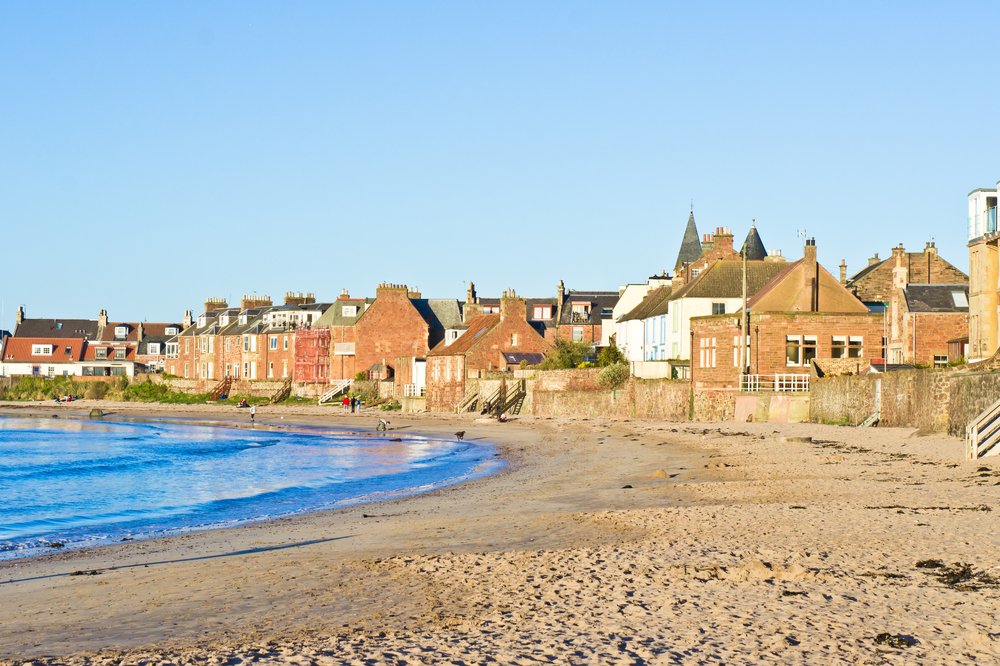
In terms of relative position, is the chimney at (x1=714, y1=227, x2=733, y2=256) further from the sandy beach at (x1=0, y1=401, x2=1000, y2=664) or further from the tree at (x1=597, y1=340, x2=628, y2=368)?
the sandy beach at (x1=0, y1=401, x2=1000, y2=664)

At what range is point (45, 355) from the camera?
125 meters

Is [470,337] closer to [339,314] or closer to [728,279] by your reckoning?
[339,314]

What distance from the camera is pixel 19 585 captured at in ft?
44.9

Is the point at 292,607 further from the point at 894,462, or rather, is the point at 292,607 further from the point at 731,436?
the point at 731,436

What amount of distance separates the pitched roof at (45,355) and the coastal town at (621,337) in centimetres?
21

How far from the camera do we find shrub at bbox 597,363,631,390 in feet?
184

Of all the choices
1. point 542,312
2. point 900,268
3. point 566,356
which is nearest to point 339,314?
point 542,312

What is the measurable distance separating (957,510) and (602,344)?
6434 cm

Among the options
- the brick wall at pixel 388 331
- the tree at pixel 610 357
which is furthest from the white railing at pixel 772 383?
the brick wall at pixel 388 331

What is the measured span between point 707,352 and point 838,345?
17.7 ft

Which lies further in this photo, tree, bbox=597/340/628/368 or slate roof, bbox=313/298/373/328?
slate roof, bbox=313/298/373/328

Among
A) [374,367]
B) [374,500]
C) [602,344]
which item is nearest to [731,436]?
[374,500]

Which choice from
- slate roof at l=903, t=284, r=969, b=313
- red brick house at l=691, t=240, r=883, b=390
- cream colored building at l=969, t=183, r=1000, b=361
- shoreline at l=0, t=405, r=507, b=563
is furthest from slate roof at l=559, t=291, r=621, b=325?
cream colored building at l=969, t=183, r=1000, b=361

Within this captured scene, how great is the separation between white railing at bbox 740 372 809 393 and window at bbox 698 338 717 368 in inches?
97.4
